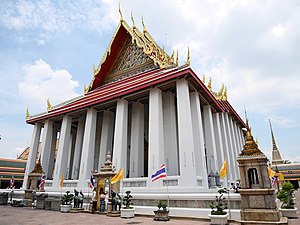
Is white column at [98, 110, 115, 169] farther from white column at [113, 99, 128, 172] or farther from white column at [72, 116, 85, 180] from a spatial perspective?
white column at [72, 116, 85, 180]

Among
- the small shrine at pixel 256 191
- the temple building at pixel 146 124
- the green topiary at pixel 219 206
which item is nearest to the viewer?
the small shrine at pixel 256 191

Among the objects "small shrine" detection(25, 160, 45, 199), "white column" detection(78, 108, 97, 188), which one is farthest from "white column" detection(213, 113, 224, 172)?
"small shrine" detection(25, 160, 45, 199)

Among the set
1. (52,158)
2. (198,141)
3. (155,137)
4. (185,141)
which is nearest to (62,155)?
(52,158)

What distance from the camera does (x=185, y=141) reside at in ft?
37.5

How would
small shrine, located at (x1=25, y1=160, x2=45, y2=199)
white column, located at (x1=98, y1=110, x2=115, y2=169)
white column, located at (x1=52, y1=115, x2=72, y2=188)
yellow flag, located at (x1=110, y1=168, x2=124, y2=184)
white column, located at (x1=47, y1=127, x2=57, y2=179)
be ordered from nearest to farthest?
yellow flag, located at (x1=110, y1=168, x2=124, y2=184) < small shrine, located at (x1=25, y1=160, x2=45, y2=199) < white column, located at (x1=52, y1=115, x2=72, y2=188) < white column, located at (x1=98, y1=110, x2=115, y2=169) < white column, located at (x1=47, y1=127, x2=57, y2=179)

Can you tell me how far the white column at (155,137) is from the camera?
1166 centimetres

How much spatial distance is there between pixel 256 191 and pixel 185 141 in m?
5.02

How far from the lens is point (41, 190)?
14469 mm

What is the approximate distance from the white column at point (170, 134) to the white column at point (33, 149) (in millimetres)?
12224

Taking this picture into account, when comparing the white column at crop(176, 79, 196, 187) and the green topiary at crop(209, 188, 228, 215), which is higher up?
the white column at crop(176, 79, 196, 187)

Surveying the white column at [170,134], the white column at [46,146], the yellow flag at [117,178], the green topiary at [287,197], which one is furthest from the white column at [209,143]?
the white column at [46,146]

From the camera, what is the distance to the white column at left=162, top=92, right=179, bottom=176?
43.5 ft

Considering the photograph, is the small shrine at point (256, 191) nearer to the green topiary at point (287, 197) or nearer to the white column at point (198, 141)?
the green topiary at point (287, 197)

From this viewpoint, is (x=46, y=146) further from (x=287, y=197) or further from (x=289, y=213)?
(x=289, y=213)
